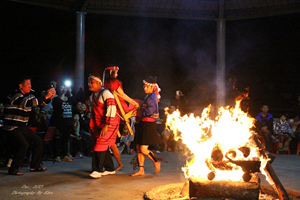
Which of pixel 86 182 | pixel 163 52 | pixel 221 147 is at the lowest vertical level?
pixel 86 182

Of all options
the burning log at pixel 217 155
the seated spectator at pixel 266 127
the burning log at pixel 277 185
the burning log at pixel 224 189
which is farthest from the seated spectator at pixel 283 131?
the burning log at pixel 224 189

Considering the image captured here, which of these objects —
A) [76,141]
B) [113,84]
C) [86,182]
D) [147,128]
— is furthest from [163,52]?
[86,182]

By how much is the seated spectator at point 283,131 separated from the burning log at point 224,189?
735cm

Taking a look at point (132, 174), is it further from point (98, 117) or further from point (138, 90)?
point (138, 90)

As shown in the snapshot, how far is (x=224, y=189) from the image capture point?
5.38 meters

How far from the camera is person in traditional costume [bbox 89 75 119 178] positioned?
7.28 m

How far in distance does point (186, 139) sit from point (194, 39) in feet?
37.4

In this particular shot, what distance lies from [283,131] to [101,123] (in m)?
7.34

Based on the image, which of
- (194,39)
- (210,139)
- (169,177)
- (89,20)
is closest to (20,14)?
(89,20)

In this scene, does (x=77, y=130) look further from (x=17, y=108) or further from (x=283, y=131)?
(x=283, y=131)

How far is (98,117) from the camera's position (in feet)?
24.6

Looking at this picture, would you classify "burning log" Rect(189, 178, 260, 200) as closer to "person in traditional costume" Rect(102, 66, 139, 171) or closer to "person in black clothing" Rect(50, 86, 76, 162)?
"person in traditional costume" Rect(102, 66, 139, 171)

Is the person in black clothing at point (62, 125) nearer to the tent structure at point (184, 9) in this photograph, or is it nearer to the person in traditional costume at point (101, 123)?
the tent structure at point (184, 9)

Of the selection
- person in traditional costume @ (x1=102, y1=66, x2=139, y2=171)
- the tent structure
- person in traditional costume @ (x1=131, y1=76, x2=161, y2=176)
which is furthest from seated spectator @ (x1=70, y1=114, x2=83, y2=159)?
person in traditional costume @ (x1=131, y1=76, x2=161, y2=176)
